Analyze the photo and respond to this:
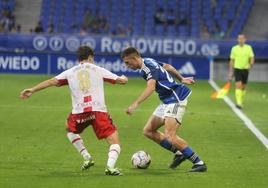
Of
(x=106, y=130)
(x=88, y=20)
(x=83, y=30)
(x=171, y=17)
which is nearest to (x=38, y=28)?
Result: (x=83, y=30)

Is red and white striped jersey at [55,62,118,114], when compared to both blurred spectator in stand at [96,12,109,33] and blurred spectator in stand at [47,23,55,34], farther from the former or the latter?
blurred spectator in stand at [96,12,109,33]

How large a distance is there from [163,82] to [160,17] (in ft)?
98.6

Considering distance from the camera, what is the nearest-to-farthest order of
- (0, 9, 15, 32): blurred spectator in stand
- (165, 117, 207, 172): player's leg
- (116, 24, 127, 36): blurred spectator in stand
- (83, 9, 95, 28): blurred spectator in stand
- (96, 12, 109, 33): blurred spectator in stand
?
(165, 117, 207, 172): player's leg
(116, 24, 127, 36): blurred spectator in stand
(0, 9, 15, 32): blurred spectator in stand
(96, 12, 109, 33): blurred spectator in stand
(83, 9, 95, 28): blurred spectator in stand

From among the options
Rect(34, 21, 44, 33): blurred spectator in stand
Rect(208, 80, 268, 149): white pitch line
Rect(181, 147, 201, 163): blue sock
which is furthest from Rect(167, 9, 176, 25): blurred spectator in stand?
Rect(181, 147, 201, 163): blue sock

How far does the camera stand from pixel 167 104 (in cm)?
1179

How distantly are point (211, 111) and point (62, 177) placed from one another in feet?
38.2

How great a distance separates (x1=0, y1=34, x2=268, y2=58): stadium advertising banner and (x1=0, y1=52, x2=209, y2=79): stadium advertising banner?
171 centimetres

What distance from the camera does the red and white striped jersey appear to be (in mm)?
11094

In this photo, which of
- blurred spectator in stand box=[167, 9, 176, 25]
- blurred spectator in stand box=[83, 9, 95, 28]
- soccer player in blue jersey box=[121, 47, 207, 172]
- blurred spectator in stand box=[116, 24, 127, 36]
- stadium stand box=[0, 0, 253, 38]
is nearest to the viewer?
soccer player in blue jersey box=[121, 47, 207, 172]

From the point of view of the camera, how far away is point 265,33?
40.8 meters

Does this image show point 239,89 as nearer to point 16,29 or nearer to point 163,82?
point 163,82

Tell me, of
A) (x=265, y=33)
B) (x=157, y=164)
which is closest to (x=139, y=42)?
(x=265, y=33)

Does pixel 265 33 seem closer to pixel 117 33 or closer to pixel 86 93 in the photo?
pixel 117 33

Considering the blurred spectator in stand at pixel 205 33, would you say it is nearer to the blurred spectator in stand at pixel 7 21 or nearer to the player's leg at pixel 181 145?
the blurred spectator in stand at pixel 7 21
